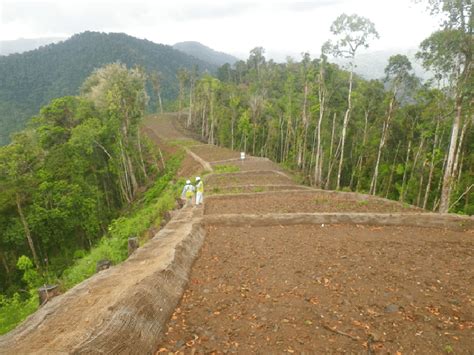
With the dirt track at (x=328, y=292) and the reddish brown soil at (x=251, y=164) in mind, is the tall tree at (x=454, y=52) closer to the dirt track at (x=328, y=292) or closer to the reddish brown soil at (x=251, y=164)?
the dirt track at (x=328, y=292)

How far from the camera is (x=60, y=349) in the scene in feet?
10.4

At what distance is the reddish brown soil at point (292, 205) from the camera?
10945 mm

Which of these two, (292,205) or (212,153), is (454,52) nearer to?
(292,205)

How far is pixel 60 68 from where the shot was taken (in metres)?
108

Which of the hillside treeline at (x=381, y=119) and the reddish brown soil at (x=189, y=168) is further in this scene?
the reddish brown soil at (x=189, y=168)

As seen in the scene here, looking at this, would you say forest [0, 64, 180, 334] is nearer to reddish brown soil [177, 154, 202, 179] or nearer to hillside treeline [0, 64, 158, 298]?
hillside treeline [0, 64, 158, 298]

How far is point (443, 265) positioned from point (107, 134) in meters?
24.8

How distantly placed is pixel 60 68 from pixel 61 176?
105749 mm

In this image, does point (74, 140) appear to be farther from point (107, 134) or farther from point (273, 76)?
point (273, 76)

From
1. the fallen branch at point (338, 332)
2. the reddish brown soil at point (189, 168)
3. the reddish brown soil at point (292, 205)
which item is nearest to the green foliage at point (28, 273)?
the reddish brown soil at point (292, 205)

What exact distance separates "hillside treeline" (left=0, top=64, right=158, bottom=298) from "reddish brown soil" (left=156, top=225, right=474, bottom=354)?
541 inches

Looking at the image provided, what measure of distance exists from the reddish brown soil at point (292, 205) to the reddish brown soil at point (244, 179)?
13.7ft

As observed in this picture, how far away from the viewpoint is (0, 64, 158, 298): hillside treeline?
62.0 ft

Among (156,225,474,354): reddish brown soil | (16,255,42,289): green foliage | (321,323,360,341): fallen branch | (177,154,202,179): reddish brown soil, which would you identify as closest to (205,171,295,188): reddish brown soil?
(177,154,202,179): reddish brown soil
